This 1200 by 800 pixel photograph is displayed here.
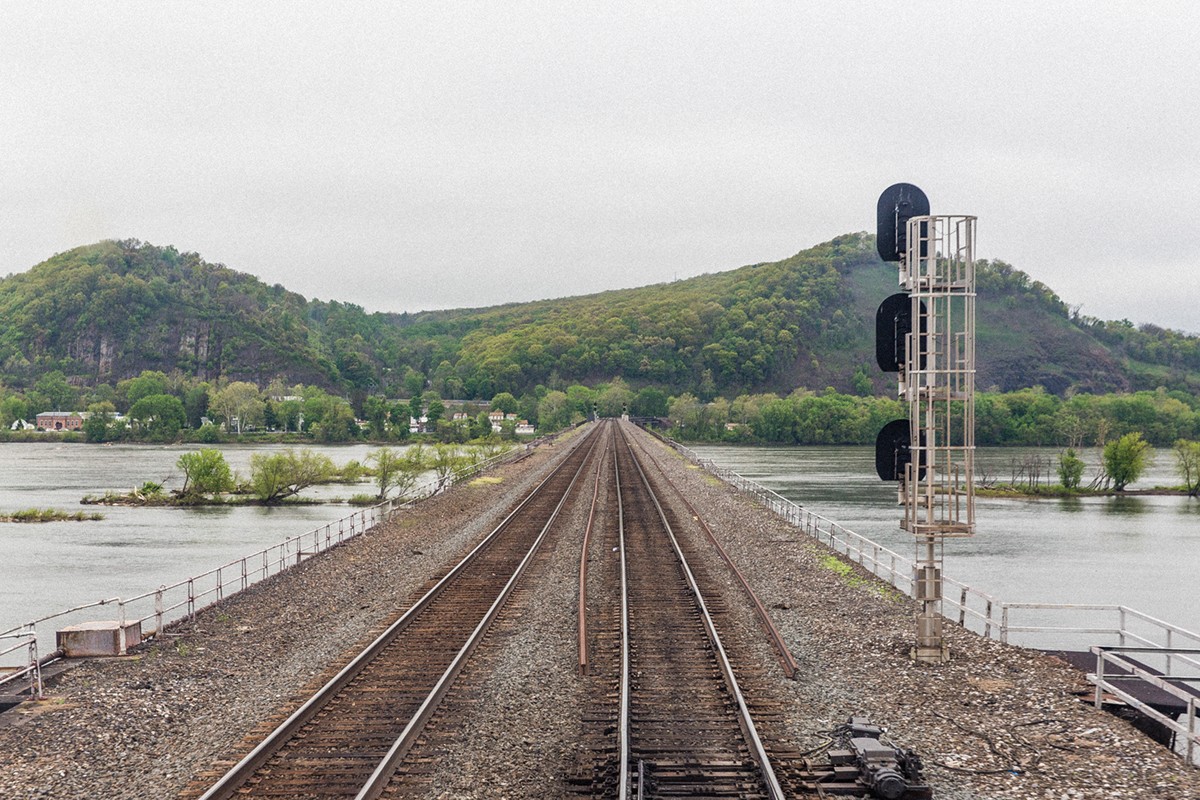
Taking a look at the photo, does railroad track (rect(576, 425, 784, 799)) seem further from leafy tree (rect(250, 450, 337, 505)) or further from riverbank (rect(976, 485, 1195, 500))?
riverbank (rect(976, 485, 1195, 500))

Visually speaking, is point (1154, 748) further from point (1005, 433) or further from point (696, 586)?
point (1005, 433)

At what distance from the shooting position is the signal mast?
12156 mm

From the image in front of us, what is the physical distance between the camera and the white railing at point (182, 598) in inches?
491

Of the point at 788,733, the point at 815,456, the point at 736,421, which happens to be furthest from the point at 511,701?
the point at 736,421

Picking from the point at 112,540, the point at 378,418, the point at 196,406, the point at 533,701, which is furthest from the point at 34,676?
the point at 196,406

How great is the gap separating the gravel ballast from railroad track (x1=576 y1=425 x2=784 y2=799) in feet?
1.37

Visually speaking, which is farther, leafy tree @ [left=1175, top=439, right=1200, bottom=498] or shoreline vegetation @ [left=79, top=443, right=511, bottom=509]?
leafy tree @ [left=1175, top=439, right=1200, bottom=498]

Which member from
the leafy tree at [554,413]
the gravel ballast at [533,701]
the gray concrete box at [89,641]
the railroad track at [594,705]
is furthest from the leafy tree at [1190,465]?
the leafy tree at [554,413]

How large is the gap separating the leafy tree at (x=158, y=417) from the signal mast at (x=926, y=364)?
455ft

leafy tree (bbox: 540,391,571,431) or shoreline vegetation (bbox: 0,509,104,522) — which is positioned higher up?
leafy tree (bbox: 540,391,571,431)

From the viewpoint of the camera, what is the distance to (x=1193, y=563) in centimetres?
3478

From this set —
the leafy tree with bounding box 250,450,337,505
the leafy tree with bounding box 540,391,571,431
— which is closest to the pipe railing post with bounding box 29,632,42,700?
the leafy tree with bounding box 250,450,337,505

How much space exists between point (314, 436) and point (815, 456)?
7093cm

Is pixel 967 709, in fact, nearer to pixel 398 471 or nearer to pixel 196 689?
pixel 196 689
